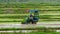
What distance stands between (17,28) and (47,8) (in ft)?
12.6

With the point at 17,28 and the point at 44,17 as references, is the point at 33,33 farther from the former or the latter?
the point at 44,17

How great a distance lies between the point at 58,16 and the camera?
6.85 metres

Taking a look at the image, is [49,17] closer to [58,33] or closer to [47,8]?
[47,8]

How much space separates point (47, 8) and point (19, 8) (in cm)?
103

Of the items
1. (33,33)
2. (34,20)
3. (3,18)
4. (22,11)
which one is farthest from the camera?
(22,11)

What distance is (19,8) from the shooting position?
7402mm

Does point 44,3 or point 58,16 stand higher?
point 44,3

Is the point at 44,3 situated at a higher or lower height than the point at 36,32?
higher

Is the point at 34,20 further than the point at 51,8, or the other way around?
the point at 51,8

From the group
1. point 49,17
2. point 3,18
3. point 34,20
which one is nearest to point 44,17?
point 49,17

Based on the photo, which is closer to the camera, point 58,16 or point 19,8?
point 58,16

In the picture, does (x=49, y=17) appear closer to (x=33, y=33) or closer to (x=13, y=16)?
(x=13, y=16)

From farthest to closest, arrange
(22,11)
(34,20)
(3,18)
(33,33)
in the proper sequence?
(22,11)
(3,18)
(34,20)
(33,33)

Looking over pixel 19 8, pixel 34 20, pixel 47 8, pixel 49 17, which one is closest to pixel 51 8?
pixel 47 8
